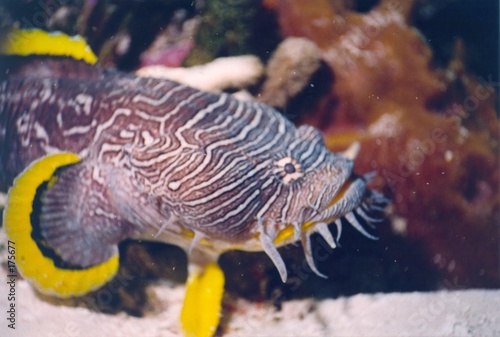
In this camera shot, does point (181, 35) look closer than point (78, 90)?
No

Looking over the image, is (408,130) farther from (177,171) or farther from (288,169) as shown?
(177,171)

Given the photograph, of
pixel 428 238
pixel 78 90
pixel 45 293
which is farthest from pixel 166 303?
pixel 428 238

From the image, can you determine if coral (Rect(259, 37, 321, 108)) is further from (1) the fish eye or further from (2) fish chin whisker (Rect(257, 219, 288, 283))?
(2) fish chin whisker (Rect(257, 219, 288, 283))

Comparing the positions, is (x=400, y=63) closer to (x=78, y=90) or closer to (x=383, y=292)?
(x=383, y=292)

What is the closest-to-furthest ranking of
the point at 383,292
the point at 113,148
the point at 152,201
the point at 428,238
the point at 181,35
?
the point at 152,201 → the point at 113,148 → the point at 383,292 → the point at 428,238 → the point at 181,35

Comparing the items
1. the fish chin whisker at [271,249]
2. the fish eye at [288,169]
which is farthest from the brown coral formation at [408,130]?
the fish chin whisker at [271,249]
